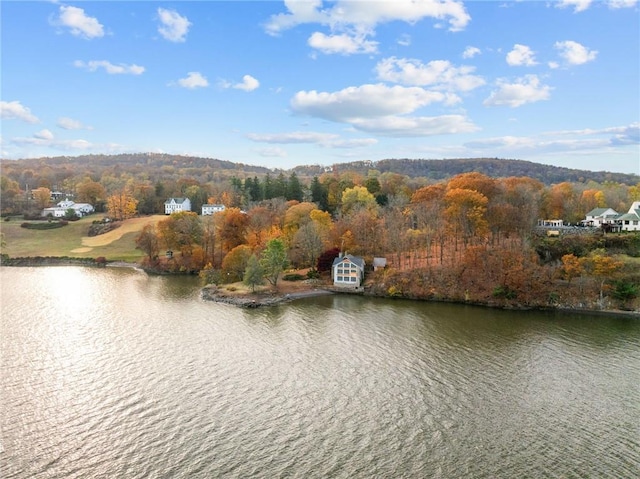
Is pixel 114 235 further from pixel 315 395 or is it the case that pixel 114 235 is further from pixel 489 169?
pixel 489 169

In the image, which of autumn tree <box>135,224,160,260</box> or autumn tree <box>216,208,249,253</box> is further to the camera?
autumn tree <box>135,224,160,260</box>

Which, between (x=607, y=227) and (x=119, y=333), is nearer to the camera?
(x=119, y=333)

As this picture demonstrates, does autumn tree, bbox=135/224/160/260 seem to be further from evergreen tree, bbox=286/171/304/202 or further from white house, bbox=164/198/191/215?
white house, bbox=164/198/191/215

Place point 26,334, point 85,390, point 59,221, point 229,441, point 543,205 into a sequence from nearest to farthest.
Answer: point 229,441
point 85,390
point 26,334
point 543,205
point 59,221

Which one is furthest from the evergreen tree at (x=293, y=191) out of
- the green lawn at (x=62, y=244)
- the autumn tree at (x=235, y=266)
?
the autumn tree at (x=235, y=266)

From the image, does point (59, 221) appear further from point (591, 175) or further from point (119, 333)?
point (591, 175)

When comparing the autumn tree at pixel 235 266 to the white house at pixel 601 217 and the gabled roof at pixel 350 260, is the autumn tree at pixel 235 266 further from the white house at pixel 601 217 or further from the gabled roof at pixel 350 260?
the white house at pixel 601 217

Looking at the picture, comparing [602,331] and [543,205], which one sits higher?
[543,205]

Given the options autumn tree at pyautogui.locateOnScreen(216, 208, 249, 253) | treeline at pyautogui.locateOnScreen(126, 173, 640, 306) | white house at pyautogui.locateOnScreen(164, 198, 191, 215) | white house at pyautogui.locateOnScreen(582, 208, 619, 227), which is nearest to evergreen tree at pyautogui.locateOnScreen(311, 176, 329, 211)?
treeline at pyautogui.locateOnScreen(126, 173, 640, 306)

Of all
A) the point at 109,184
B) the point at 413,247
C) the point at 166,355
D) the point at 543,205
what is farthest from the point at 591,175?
the point at 166,355
